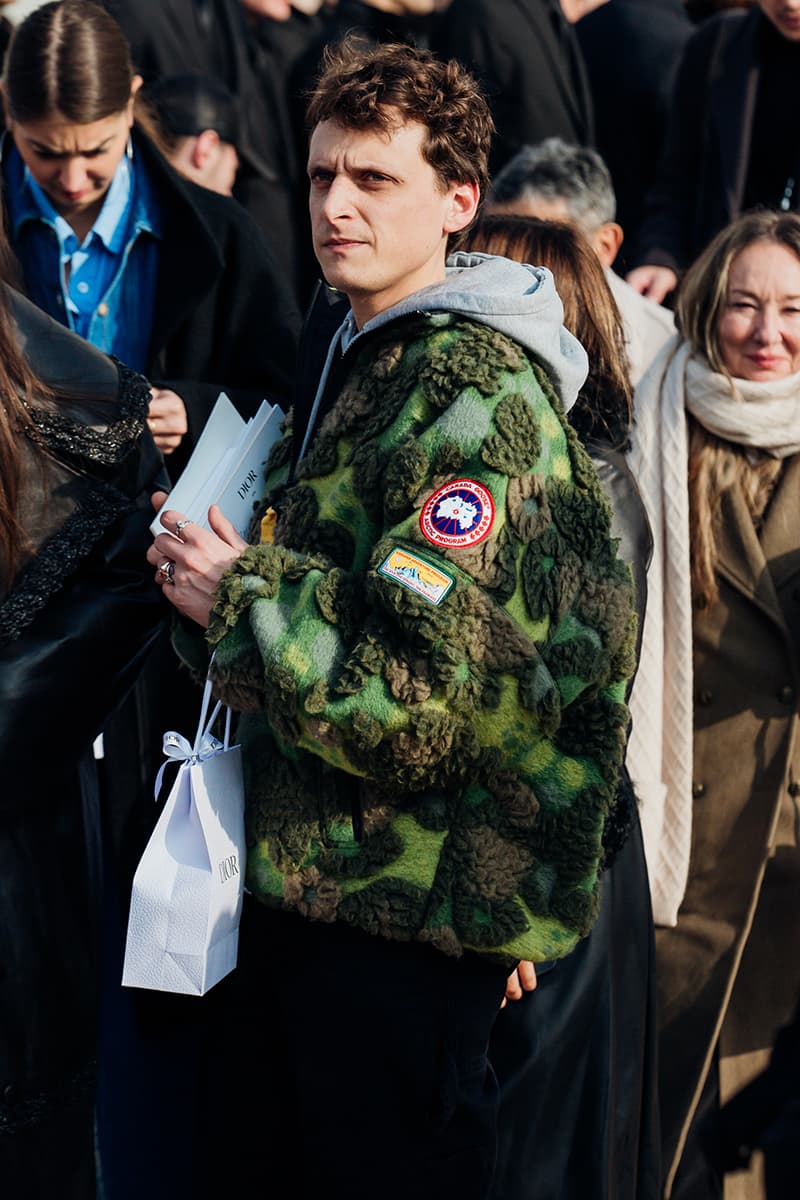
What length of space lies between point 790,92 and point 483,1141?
Answer: 363 cm

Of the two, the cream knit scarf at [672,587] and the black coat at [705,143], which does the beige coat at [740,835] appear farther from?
the black coat at [705,143]

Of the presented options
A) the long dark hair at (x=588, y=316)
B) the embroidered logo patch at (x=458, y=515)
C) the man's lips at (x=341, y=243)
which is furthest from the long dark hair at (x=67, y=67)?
the embroidered logo patch at (x=458, y=515)

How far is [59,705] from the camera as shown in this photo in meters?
2.54

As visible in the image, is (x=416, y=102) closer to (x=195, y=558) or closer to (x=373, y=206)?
(x=373, y=206)

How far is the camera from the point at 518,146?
5.66m

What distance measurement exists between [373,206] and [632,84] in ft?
13.3

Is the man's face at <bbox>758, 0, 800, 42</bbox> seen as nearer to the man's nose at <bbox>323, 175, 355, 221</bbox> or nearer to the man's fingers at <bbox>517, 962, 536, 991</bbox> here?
the man's nose at <bbox>323, 175, 355, 221</bbox>

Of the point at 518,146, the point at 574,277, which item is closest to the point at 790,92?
the point at 518,146

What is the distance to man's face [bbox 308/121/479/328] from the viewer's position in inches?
88.7

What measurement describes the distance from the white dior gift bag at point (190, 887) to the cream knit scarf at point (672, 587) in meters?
1.28

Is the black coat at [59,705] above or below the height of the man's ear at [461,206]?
below

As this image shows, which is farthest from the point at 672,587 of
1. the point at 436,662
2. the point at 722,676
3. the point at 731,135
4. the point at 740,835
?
the point at 731,135

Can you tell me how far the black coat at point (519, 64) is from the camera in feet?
18.5

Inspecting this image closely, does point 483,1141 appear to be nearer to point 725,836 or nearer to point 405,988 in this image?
point 405,988
